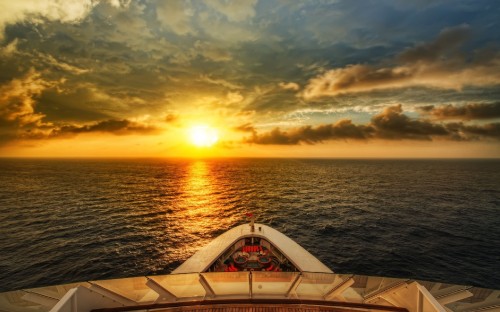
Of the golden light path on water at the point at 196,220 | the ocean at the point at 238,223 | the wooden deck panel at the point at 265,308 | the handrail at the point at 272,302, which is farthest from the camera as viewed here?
the golden light path on water at the point at 196,220

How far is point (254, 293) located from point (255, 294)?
4 cm

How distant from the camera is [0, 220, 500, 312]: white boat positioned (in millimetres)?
5613

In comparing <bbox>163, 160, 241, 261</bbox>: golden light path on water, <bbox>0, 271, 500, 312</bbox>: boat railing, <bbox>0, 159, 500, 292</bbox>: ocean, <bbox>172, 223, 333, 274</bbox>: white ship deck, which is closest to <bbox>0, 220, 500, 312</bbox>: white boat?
<bbox>0, 271, 500, 312</bbox>: boat railing

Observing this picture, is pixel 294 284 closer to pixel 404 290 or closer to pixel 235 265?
pixel 404 290

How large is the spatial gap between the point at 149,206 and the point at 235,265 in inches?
1995

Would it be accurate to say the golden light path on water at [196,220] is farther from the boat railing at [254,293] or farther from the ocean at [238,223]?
the boat railing at [254,293]

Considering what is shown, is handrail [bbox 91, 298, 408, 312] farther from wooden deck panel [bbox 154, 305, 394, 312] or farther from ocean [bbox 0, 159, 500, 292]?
ocean [bbox 0, 159, 500, 292]

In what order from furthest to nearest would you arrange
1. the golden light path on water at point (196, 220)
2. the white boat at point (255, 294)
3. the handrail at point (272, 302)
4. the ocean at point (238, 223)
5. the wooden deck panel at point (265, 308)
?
the golden light path on water at point (196, 220) → the ocean at point (238, 223) → the wooden deck panel at point (265, 308) → the handrail at point (272, 302) → the white boat at point (255, 294)

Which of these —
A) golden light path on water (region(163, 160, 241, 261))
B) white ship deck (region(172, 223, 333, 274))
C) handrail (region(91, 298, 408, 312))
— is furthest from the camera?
golden light path on water (region(163, 160, 241, 261))

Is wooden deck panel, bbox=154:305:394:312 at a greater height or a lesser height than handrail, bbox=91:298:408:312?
lesser

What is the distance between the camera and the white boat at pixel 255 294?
18.4 feet

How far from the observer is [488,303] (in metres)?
6.04

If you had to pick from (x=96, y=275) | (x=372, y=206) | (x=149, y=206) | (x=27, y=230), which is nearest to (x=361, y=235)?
(x=372, y=206)

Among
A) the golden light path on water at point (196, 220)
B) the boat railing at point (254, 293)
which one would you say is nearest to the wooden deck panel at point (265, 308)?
the boat railing at point (254, 293)
